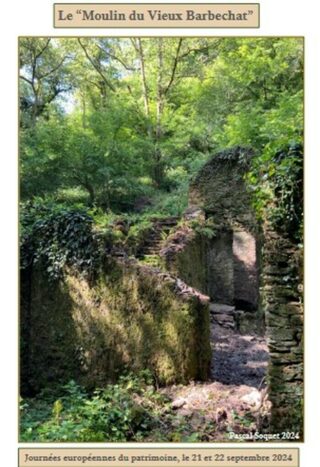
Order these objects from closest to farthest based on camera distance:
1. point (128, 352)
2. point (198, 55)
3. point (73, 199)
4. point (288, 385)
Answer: point (288, 385) → point (128, 352) → point (73, 199) → point (198, 55)

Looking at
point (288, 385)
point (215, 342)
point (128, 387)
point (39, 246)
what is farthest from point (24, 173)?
point (288, 385)

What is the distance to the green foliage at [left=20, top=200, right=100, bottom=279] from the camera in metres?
8.54

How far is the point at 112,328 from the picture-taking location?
819cm

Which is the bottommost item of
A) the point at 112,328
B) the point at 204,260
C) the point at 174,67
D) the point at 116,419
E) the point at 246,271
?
the point at 116,419

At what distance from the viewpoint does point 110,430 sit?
6277mm

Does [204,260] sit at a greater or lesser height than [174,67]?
lesser

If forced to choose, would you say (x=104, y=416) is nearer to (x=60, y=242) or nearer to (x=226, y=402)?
(x=226, y=402)

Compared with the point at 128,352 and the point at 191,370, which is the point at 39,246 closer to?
the point at 128,352

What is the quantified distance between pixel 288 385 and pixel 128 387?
10.2 feet

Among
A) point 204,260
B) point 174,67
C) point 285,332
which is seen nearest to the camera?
point 285,332

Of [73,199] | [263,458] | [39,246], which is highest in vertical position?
[73,199]

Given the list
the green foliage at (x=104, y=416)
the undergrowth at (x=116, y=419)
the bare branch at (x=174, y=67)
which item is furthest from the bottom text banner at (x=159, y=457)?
the bare branch at (x=174, y=67)

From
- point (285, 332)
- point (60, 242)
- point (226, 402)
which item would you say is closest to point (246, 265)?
point (60, 242)

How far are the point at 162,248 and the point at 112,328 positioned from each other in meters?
3.37
